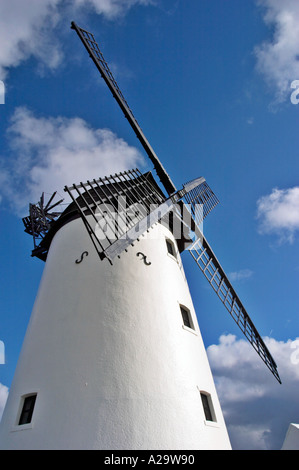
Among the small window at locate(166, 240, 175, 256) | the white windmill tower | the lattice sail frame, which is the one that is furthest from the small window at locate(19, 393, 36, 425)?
the small window at locate(166, 240, 175, 256)

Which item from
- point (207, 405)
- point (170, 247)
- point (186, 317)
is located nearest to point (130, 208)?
point (170, 247)

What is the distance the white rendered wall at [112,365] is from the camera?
5.09m

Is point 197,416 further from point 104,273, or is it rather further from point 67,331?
point 104,273

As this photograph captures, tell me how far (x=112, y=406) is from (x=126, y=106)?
1020 centimetres

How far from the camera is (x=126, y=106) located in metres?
11.4

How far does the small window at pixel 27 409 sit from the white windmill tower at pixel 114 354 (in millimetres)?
20

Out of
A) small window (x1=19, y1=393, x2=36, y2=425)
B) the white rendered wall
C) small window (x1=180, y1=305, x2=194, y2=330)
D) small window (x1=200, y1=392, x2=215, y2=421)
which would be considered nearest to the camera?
the white rendered wall

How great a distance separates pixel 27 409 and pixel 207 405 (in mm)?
3784

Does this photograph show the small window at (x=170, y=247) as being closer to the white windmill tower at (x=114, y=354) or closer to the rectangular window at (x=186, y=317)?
the white windmill tower at (x=114, y=354)

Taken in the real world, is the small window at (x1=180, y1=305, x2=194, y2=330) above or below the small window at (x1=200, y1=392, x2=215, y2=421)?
above

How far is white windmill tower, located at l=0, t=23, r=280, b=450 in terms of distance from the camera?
5133mm

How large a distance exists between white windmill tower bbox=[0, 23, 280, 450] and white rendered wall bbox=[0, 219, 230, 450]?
2 cm

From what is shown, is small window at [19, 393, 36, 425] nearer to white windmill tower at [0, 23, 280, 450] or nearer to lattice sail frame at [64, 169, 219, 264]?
white windmill tower at [0, 23, 280, 450]
